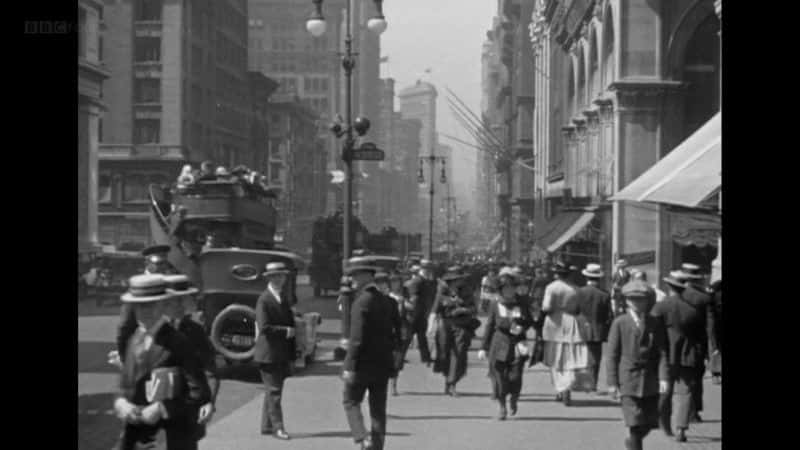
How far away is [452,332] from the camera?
16219 mm

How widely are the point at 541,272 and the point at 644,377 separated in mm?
19359

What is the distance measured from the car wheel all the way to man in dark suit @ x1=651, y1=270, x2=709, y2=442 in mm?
6227

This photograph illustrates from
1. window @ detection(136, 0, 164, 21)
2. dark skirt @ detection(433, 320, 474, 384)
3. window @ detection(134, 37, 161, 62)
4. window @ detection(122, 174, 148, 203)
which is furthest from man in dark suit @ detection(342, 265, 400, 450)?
window @ detection(136, 0, 164, 21)

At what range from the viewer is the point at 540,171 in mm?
61188

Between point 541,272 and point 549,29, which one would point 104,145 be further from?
point 541,272

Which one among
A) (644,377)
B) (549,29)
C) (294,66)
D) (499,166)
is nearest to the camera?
(644,377)

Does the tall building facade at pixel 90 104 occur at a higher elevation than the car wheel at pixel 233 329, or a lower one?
higher

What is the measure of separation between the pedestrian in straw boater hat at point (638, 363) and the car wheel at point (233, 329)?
6557mm

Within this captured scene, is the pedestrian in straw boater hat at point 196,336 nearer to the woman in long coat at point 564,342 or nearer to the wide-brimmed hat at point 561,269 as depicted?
the woman in long coat at point 564,342

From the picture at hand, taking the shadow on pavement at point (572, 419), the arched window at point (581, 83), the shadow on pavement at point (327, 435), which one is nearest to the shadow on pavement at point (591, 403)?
the shadow on pavement at point (572, 419)

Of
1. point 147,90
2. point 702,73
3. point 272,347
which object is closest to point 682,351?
point 272,347
